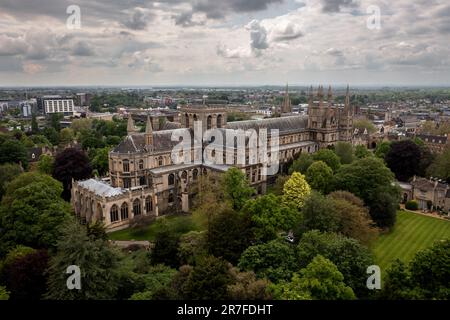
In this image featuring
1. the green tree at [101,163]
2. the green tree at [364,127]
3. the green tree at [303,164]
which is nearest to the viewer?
the green tree at [303,164]

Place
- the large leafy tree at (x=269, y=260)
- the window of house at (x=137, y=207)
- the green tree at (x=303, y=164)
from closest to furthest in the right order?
the large leafy tree at (x=269, y=260)
the window of house at (x=137, y=207)
the green tree at (x=303, y=164)

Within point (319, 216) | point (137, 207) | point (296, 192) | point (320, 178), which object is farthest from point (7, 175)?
point (319, 216)

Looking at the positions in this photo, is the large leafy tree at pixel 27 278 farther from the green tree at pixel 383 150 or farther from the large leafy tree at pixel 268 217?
the green tree at pixel 383 150

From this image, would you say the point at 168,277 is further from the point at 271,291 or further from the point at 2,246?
the point at 2,246

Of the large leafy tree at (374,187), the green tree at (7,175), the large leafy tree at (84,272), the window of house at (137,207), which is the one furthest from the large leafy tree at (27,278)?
the large leafy tree at (374,187)

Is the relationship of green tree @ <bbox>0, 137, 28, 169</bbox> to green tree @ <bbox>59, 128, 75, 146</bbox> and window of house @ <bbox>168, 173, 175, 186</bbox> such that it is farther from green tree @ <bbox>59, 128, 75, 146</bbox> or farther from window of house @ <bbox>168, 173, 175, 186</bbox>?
window of house @ <bbox>168, 173, 175, 186</bbox>

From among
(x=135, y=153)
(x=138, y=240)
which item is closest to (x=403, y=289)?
(x=138, y=240)

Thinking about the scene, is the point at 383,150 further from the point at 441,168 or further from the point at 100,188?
the point at 100,188

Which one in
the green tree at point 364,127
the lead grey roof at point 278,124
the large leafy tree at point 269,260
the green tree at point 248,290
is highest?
the lead grey roof at point 278,124
